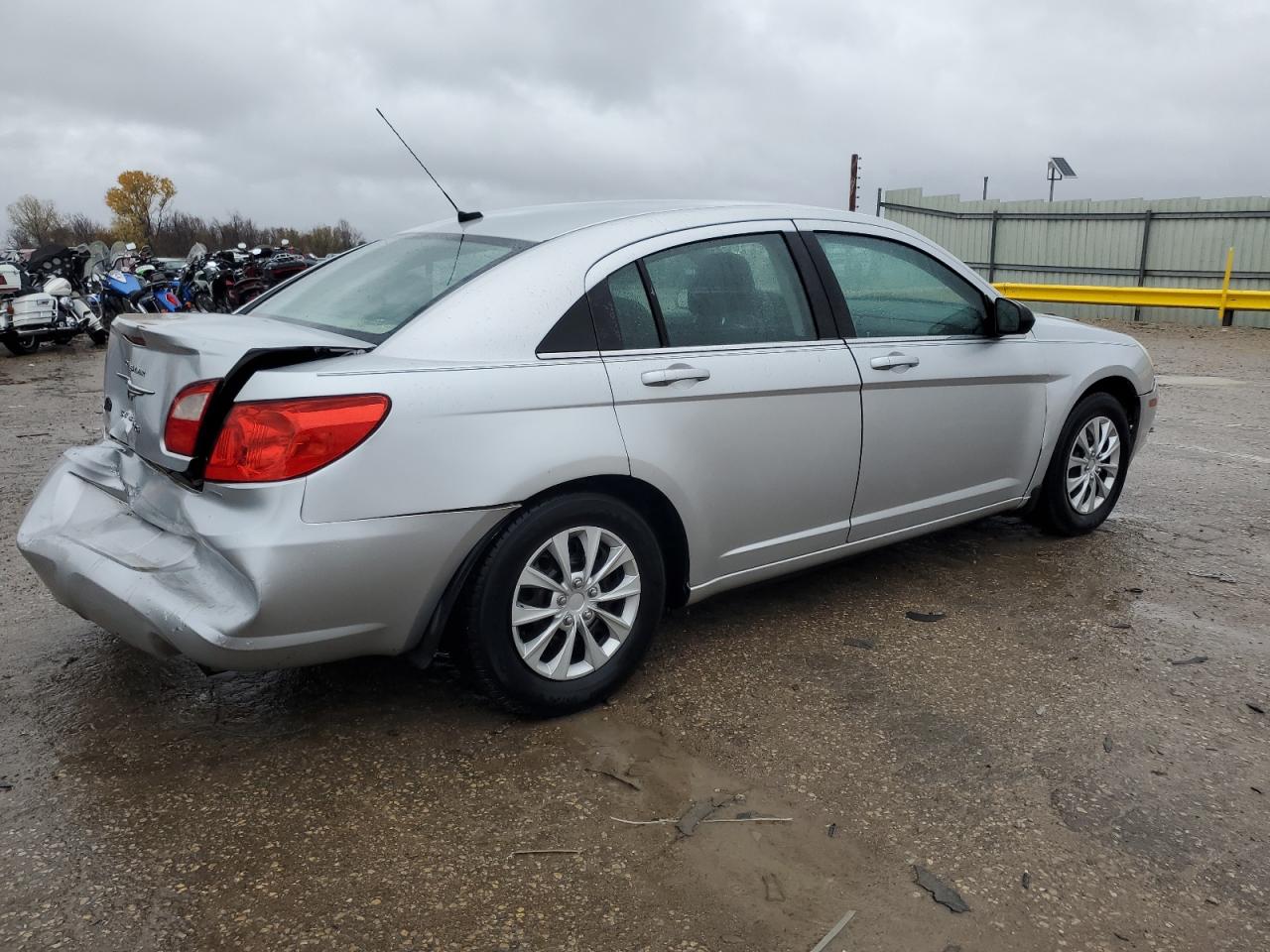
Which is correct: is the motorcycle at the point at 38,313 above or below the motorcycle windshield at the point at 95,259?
below

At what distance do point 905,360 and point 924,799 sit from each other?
5.77 feet

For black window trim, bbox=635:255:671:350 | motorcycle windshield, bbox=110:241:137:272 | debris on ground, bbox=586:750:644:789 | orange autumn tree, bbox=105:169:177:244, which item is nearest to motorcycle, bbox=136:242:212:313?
motorcycle windshield, bbox=110:241:137:272

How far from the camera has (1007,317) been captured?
428 centimetres

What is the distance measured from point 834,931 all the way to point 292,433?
1.74 m

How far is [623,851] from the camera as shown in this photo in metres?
2.49

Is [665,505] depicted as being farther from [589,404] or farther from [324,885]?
[324,885]

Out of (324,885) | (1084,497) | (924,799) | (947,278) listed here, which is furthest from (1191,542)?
(324,885)

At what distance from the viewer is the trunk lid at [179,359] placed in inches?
106

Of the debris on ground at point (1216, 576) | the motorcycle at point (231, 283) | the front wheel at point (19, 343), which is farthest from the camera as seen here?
the motorcycle at point (231, 283)

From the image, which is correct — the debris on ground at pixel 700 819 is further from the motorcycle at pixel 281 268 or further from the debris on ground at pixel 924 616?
the motorcycle at pixel 281 268

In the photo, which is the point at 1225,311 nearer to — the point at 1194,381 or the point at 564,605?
the point at 1194,381

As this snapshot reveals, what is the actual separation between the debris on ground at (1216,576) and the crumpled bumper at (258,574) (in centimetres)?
331

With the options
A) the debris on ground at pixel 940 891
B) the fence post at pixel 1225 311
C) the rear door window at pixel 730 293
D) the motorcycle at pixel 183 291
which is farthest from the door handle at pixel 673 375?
the fence post at pixel 1225 311

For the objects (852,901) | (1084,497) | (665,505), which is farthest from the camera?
(1084,497)
